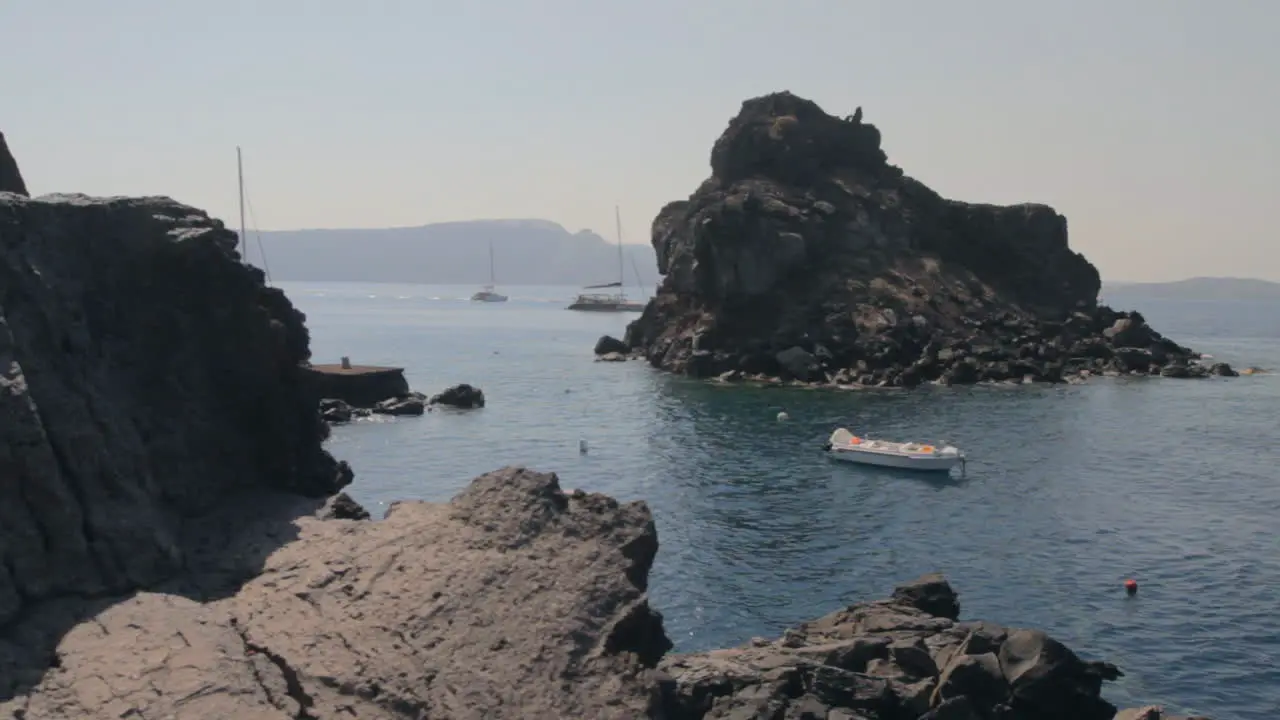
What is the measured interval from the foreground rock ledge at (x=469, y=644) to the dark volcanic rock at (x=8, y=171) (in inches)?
395

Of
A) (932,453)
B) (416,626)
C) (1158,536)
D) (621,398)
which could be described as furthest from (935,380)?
(416,626)

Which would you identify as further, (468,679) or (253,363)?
(253,363)

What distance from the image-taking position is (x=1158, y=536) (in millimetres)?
43125

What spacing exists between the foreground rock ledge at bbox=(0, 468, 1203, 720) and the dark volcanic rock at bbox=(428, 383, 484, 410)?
56.6m

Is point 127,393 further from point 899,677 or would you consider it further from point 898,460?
point 898,460

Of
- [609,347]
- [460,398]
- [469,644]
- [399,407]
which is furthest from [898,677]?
[609,347]

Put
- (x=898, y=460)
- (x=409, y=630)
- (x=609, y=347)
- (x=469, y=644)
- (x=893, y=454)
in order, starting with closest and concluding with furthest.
Answer: (x=469, y=644) < (x=409, y=630) < (x=898, y=460) < (x=893, y=454) < (x=609, y=347)

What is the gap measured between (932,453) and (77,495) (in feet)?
149

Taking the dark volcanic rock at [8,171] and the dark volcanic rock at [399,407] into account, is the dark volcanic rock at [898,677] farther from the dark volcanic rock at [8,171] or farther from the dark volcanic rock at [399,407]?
the dark volcanic rock at [399,407]

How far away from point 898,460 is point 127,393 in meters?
42.9

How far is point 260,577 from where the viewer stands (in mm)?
22328

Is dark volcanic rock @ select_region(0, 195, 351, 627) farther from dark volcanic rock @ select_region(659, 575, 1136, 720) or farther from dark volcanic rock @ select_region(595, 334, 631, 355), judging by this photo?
dark volcanic rock @ select_region(595, 334, 631, 355)

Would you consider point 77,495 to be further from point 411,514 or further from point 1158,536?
point 1158,536

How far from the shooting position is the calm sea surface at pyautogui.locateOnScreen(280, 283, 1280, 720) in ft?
107
